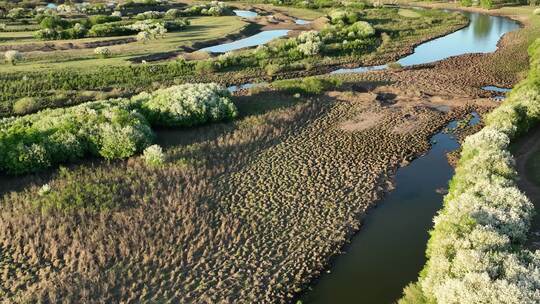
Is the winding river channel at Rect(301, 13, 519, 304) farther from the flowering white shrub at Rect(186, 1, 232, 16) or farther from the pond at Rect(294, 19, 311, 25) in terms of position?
the flowering white shrub at Rect(186, 1, 232, 16)

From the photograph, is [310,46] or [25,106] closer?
[25,106]

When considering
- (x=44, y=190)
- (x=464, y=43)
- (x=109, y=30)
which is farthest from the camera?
(x=464, y=43)

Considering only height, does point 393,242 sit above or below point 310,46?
below

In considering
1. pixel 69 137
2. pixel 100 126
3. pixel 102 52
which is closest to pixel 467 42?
pixel 102 52

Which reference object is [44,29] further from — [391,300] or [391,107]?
[391,300]

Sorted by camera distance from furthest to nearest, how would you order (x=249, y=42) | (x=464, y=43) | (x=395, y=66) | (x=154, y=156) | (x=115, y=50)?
(x=464, y=43) → (x=249, y=42) → (x=115, y=50) → (x=395, y=66) → (x=154, y=156)

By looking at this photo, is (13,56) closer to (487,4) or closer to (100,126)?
(100,126)

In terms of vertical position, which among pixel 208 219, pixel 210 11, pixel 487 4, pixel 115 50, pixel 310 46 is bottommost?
pixel 208 219
